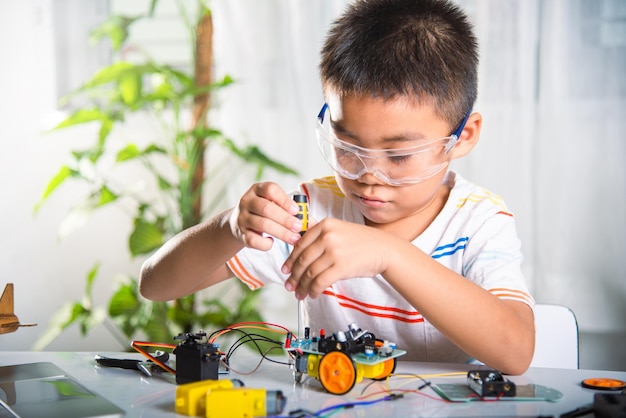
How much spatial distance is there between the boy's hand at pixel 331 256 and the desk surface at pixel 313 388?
0.14 metres

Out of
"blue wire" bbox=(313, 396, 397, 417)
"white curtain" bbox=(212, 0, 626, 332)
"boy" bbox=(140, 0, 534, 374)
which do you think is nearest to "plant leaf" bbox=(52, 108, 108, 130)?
"boy" bbox=(140, 0, 534, 374)

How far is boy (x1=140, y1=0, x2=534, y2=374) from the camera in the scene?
101 centimetres

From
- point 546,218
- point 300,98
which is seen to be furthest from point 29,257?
point 546,218

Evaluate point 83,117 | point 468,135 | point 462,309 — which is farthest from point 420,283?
point 83,117

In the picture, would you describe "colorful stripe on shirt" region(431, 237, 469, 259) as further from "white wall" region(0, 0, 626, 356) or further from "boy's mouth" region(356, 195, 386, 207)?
"white wall" region(0, 0, 626, 356)

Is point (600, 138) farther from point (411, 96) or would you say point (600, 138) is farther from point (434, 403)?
point (434, 403)

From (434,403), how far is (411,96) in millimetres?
500

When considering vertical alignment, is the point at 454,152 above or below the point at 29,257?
above

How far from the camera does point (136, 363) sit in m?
1.06

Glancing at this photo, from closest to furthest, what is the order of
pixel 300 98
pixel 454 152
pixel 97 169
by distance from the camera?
pixel 454 152 → pixel 300 98 → pixel 97 169

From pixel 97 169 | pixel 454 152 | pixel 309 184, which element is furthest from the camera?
pixel 97 169

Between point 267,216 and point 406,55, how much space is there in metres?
0.38

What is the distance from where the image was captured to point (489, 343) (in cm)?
104

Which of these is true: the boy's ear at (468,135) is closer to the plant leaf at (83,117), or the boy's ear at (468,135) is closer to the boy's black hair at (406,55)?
the boy's black hair at (406,55)
